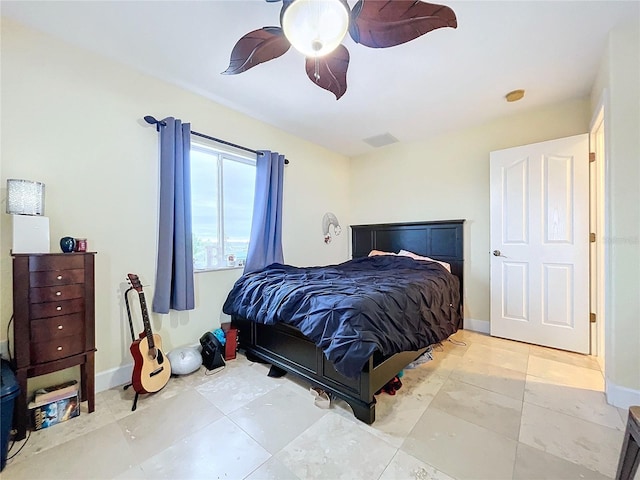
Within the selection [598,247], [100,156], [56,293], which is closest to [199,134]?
[100,156]

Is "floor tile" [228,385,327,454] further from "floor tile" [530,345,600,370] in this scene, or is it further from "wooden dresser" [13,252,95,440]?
"floor tile" [530,345,600,370]

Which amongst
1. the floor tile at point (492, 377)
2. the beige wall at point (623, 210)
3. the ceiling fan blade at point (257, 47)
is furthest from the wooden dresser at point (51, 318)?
the beige wall at point (623, 210)

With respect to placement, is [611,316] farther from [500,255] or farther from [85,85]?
[85,85]

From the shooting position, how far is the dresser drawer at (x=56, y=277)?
1.51 meters

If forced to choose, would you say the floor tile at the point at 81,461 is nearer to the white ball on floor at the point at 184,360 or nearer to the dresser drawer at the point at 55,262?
the white ball on floor at the point at 184,360

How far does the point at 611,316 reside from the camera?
1.81 meters

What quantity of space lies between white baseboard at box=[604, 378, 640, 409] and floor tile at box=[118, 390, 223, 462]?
2481mm

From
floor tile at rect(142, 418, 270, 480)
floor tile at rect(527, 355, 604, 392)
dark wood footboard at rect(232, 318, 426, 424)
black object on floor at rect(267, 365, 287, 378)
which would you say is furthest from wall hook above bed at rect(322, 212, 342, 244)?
floor tile at rect(142, 418, 270, 480)

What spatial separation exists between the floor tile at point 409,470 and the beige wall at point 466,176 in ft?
7.77

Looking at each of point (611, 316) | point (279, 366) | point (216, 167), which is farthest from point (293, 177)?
point (611, 316)

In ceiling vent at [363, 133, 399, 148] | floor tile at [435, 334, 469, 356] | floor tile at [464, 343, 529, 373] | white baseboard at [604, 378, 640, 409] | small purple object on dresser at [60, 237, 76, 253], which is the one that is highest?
ceiling vent at [363, 133, 399, 148]

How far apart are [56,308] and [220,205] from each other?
1.49m

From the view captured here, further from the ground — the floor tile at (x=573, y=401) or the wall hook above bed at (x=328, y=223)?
the wall hook above bed at (x=328, y=223)

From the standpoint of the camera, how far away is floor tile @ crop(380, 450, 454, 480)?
121 centimetres
